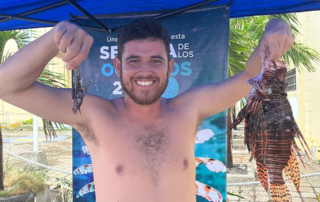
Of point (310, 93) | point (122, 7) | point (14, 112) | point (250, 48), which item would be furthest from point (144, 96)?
point (14, 112)

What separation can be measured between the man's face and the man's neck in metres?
0.19

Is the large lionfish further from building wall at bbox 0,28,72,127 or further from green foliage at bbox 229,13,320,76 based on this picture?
building wall at bbox 0,28,72,127

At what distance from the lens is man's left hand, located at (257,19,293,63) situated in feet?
4.99

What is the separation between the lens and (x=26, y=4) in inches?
122

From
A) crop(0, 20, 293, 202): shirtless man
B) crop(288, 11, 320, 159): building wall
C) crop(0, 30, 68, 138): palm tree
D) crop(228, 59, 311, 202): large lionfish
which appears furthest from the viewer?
crop(288, 11, 320, 159): building wall

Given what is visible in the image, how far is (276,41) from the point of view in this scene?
61.0 inches

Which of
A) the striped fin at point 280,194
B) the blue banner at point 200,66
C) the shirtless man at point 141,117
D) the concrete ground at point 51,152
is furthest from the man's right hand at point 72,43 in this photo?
the concrete ground at point 51,152

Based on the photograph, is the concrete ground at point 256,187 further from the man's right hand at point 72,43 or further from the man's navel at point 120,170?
the man's right hand at point 72,43

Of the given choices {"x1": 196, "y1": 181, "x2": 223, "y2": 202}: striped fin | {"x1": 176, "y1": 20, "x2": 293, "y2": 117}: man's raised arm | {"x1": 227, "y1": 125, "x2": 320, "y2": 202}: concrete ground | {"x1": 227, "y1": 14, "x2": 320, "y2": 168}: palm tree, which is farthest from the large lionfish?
{"x1": 227, "y1": 125, "x2": 320, "y2": 202}: concrete ground

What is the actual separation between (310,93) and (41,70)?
1054cm

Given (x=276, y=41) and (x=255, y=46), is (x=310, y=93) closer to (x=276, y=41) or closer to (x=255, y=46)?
(x=255, y=46)

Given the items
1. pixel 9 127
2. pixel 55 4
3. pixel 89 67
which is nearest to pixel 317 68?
pixel 89 67

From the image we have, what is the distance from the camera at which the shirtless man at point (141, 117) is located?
1977mm

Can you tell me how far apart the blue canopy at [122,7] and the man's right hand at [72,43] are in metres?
1.75
